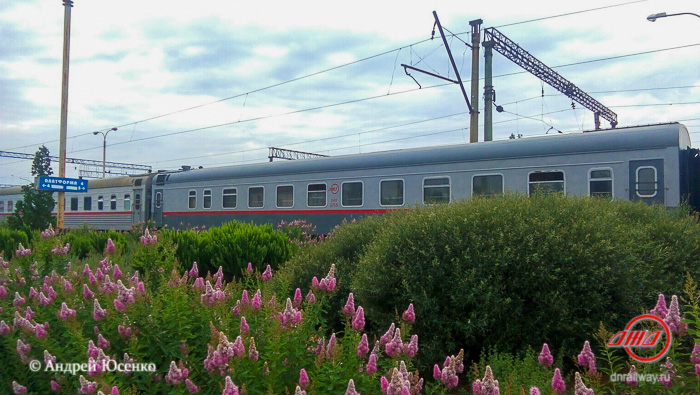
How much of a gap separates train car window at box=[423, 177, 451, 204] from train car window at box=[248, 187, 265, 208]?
6.09 meters

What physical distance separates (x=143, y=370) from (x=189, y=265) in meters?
5.81

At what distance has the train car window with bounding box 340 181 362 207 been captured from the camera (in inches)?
612

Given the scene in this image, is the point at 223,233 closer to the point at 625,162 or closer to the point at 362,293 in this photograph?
the point at 362,293

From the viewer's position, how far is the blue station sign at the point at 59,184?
1384cm

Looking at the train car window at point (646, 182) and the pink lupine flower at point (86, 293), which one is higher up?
the train car window at point (646, 182)

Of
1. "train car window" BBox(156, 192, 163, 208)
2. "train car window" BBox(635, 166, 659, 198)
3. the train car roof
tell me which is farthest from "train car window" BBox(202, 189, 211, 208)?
"train car window" BBox(635, 166, 659, 198)

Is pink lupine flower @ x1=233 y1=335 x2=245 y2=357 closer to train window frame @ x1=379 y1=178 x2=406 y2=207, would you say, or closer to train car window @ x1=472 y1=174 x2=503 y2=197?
train car window @ x1=472 y1=174 x2=503 y2=197

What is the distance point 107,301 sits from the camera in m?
4.08

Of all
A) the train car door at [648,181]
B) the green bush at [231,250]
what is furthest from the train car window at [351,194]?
the train car door at [648,181]

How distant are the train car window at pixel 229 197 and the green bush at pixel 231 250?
941 cm

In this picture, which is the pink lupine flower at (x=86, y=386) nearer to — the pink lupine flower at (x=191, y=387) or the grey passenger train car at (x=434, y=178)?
the pink lupine flower at (x=191, y=387)

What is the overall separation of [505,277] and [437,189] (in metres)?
8.92

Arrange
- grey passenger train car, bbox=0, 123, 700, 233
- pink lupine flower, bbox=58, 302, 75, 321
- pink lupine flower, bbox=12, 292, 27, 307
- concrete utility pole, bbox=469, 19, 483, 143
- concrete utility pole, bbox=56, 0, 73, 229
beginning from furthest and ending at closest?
concrete utility pole, bbox=469, 19, 483, 143 → concrete utility pole, bbox=56, 0, 73, 229 → grey passenger train car, bbox=0, 123, 700, 233 → pink lupine flower, bbox=12, 292, 27, 307 → pink lupine flower, bbox=58, 302, 75, 321

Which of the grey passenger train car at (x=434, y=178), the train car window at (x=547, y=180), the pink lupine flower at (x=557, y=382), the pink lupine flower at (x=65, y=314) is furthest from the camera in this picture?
the train car window at (x=547, y=180)
